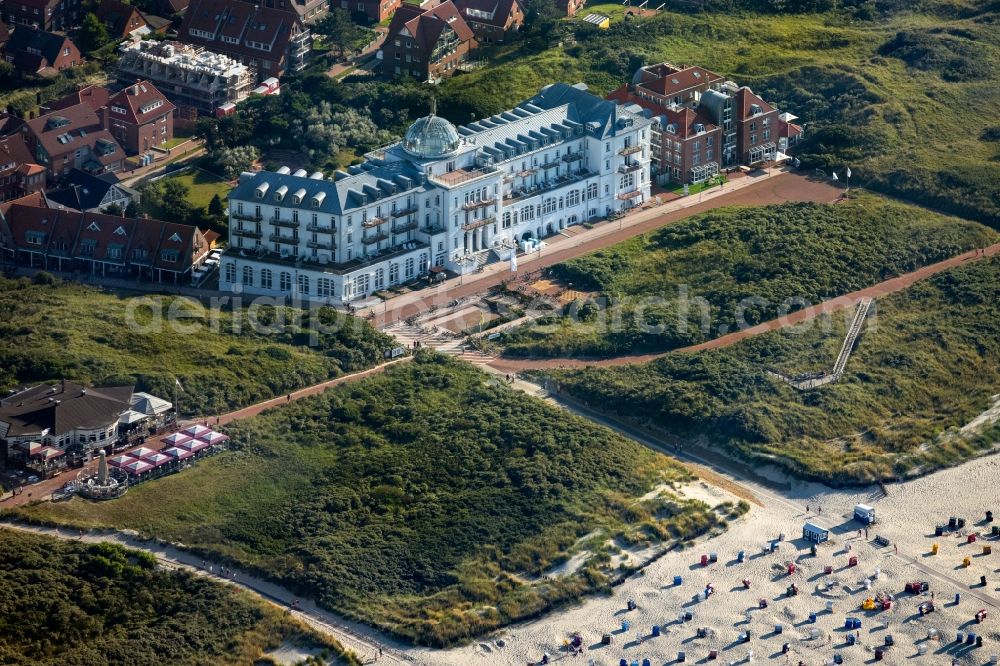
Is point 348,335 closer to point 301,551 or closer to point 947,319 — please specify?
point 301,551

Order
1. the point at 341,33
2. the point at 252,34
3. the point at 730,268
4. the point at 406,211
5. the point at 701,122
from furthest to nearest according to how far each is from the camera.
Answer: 1. the point at 341,33
2. the point at 252,34
3. the point at 701,122
4. the point at 730,268
5. the point at 406,211

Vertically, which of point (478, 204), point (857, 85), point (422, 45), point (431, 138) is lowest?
point (478, 204)

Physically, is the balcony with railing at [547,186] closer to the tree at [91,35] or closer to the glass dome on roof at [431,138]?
the glass dome on roof at [431,138]

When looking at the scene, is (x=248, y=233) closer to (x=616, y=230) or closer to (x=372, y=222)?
(x=372, y=222)

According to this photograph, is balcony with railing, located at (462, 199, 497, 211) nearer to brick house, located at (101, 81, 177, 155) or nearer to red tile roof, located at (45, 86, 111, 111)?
brick house, located at (101, 81, 177, 155)

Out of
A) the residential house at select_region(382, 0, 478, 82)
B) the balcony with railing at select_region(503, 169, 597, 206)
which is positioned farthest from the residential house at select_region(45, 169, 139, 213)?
the residential house at select_region(382, 0, 478, 82)

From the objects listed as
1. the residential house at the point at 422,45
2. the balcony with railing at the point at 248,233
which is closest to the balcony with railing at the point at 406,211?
the balcony with railing at the point at 248,233

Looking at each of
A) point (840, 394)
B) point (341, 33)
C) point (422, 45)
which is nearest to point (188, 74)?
point (341, 33)
